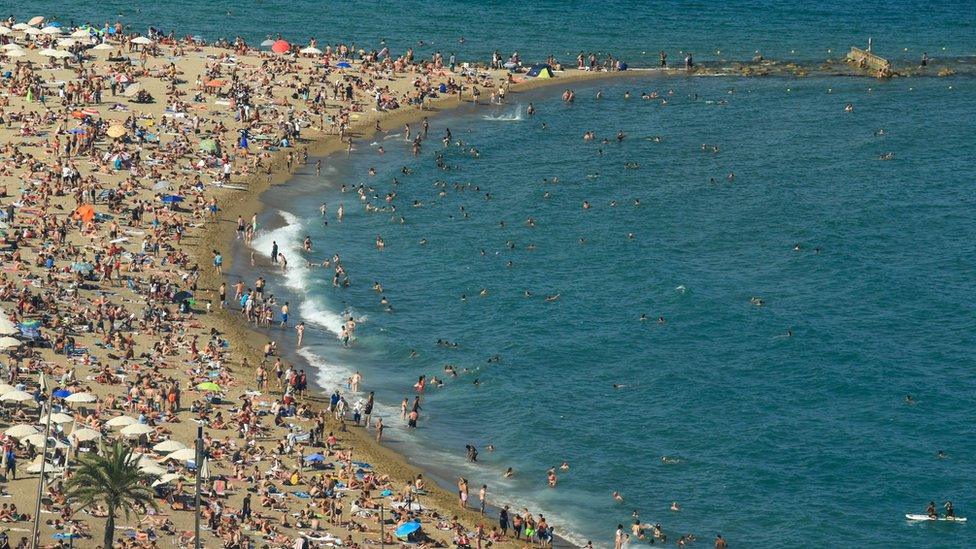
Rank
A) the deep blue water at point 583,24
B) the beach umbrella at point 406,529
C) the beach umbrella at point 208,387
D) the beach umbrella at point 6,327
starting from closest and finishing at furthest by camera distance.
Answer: the beach umbrella at point 406,529 → the beach umbrella at point 6,327 → the beach umbrella at point 208,387 → the deep blue water at point 583,24

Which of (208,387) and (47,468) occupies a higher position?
(47,468)

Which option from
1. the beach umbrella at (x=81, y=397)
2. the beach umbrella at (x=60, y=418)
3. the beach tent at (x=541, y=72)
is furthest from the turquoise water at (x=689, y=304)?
the beach umbrella at (x=60, y=418)

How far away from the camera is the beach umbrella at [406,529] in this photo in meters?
68.4

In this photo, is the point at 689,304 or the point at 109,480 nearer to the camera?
the point at 109,480

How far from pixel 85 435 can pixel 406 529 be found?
→ 14076mm

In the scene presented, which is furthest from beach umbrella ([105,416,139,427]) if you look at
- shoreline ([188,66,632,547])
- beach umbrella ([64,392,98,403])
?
shoreline ([188,66,632,547])

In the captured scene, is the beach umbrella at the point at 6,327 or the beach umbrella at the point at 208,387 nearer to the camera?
the beach umbrella at the point at 6,327

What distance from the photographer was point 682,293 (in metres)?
95.2

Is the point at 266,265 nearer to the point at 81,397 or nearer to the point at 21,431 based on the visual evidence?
the point at 81,397

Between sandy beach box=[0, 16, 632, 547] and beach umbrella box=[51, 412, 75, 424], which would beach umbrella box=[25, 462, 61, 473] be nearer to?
sandy beach box=[0, 16, 632, 547]

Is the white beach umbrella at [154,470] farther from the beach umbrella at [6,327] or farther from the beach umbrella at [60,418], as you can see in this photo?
the beach umbrella at [6,327]

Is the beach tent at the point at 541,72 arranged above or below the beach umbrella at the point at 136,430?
above

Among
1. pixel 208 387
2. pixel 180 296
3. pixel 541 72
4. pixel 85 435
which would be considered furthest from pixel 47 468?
pixel 541 72

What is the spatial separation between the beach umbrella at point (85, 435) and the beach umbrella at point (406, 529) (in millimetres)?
13107
